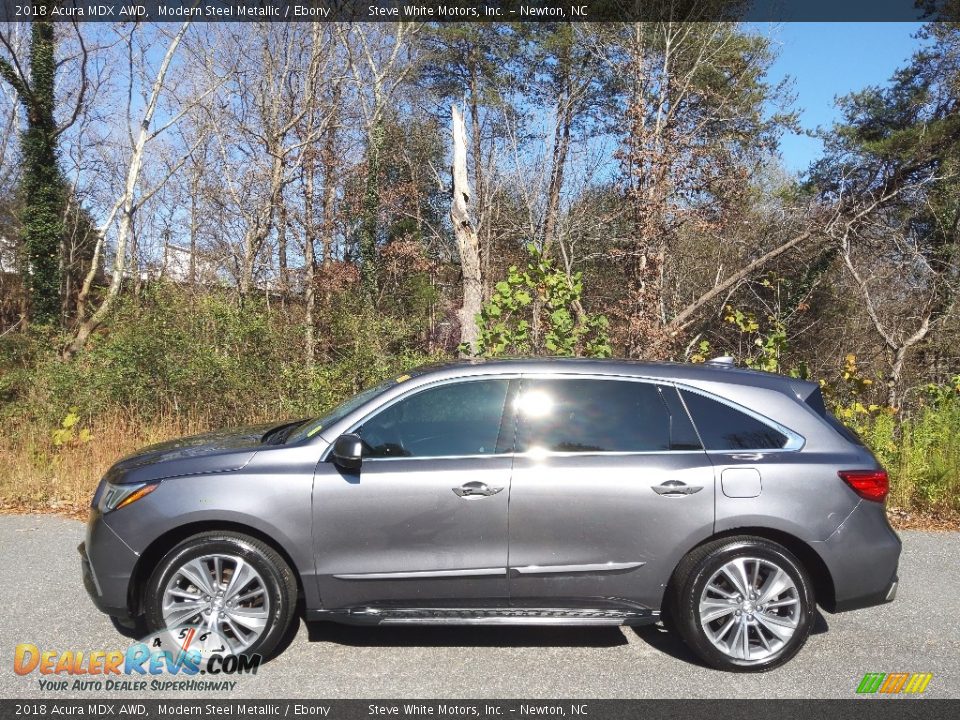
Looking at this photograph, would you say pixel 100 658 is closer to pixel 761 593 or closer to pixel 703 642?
pixel 703 642

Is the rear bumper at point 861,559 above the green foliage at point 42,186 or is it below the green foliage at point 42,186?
below

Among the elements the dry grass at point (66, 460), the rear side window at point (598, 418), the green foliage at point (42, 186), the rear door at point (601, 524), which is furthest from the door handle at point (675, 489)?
the green foliage at point (42, 186)

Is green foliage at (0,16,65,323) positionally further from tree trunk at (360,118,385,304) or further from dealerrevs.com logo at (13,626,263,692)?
dealerrevs.com logo at (13,626,263,692)

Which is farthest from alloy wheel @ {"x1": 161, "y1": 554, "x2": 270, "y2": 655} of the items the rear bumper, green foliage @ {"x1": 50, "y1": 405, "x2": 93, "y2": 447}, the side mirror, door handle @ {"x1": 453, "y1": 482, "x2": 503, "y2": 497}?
green foliage @ {"x1": 50, "y1": 405, "x2": 93, "y2": 447}

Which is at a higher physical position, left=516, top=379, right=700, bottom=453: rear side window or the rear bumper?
left=516, top=379, right=700, bottom=453: rear side window

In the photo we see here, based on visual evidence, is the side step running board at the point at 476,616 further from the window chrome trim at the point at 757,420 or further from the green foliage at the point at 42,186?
the green foliage at the point at 42,186

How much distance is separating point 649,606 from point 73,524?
217 inches

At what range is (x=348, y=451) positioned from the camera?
412cm

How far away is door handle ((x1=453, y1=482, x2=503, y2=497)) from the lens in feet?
13.7

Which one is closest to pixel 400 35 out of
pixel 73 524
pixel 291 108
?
pixel 291 108

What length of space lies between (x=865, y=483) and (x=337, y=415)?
304cm

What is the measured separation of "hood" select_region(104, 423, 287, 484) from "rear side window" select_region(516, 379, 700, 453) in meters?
1.61

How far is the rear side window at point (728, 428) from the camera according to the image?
4.37 metres

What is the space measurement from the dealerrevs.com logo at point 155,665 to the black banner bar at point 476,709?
0.58 ft
